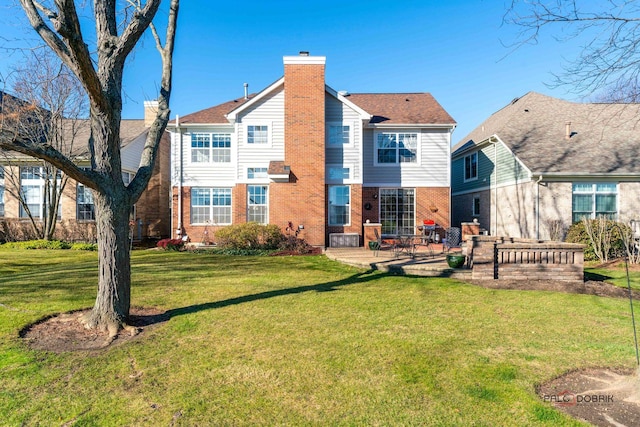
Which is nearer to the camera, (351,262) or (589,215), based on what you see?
A: (351,262)

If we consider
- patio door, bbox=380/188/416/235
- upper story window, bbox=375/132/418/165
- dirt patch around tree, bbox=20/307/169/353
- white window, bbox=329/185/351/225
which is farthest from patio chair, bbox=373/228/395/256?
dirt patch around tree, bbox=20/307/169/353

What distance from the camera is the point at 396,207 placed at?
54.4 ft

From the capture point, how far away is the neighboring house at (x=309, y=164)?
15188mm

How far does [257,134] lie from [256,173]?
1.81 m

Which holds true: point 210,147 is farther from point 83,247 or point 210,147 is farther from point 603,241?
point 603,241

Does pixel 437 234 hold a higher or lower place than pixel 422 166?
lower

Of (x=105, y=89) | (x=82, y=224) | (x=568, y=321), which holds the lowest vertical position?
(x=568, y=321)

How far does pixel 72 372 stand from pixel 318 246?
1169 centimetres

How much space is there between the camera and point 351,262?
11.2 metres

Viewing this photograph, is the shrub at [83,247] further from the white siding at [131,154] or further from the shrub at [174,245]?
the white siding at [131,154]

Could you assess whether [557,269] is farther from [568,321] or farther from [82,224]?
[82,224]

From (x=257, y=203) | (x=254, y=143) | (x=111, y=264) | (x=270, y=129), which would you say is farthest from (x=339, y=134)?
(x=111, y=264)

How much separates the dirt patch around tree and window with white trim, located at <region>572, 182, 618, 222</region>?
1589 centimetres

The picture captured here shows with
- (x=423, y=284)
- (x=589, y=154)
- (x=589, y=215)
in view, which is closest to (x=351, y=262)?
(x=423, y=284)
